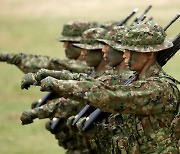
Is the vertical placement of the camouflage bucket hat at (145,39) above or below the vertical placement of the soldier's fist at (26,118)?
above

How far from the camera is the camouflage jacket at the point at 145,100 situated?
777 centimetres

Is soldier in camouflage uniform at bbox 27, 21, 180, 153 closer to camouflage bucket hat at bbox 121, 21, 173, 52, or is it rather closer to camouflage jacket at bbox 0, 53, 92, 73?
camouflage bucket hat at bbox 121, 21, 173, 52

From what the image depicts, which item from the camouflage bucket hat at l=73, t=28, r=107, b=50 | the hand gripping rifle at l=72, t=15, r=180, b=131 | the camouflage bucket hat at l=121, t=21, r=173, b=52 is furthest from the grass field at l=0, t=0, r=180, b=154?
the camouflage bucket hat at l=121, t=21, r=173, b=52

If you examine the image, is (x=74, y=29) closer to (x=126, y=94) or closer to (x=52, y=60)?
(x=52, y=60)

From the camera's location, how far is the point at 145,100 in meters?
7.96

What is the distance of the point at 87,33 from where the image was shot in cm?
1136

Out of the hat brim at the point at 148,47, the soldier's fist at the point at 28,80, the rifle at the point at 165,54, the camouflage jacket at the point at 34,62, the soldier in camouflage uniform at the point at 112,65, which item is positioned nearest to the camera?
the hat brim at the point at 148,47

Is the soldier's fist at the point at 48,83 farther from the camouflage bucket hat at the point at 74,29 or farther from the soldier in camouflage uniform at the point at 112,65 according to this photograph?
the camouflage bucket hat at the point at 74,29

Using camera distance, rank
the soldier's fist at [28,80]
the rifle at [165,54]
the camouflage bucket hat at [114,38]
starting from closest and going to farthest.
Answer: the soldier's fist at [28,80] < the rifle at [165,54] < the camouflage bucket hat at [114,38]

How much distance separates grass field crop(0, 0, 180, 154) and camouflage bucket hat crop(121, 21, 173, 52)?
7242 millimetres

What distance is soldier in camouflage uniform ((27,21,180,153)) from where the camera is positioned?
25.5ft

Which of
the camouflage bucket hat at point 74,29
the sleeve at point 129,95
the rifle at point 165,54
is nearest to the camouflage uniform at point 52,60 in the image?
the camouflage bucket hat at point 74,29

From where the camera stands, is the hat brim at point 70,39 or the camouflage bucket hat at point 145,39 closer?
the camouflage bucket hat at point 145,39

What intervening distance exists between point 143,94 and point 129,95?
0.48ft
